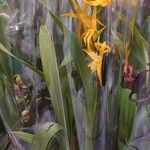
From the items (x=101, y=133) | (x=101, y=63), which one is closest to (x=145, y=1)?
(x=101, y=63)

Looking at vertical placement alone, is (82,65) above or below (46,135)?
above

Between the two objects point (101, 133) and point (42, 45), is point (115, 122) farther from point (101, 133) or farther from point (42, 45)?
point (42, 45)

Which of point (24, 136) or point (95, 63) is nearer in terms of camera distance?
point (95, 63)

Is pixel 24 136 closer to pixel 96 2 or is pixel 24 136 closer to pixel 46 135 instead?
pixel 46 135

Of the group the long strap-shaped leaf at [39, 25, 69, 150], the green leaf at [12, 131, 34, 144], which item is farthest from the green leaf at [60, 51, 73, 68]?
the green leaf at [12, 131, 34, 144]

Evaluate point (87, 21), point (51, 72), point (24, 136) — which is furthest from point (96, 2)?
point (24, 136)

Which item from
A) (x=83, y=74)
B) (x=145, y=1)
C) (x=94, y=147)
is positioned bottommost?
(x=94, y=147)
